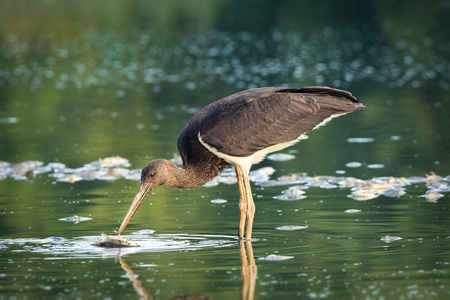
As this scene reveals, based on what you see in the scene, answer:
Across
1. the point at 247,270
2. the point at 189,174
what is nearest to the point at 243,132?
the point at 189,174

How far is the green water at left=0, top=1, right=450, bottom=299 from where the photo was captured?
333 inches

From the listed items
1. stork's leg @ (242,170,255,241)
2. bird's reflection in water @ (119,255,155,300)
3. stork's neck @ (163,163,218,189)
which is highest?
stork's neck @ (163,163,218,189)

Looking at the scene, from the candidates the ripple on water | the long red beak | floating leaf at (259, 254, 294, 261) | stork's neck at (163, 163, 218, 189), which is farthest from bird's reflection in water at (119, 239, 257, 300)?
stork's neck at (163, 163, 218, 189)

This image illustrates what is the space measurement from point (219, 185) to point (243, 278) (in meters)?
5.42

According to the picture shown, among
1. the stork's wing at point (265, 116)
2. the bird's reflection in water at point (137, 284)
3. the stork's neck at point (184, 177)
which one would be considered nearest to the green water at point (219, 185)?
the bird's reflection in water at point (137, 284)

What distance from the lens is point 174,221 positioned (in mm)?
11266

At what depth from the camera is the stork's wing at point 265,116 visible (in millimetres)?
10562

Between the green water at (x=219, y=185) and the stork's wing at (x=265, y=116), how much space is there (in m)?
1.05

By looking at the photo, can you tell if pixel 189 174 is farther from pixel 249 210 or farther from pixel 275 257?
pixel 275 257

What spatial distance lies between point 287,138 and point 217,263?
7.70 feet

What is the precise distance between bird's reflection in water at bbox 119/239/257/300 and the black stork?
2.71 ft

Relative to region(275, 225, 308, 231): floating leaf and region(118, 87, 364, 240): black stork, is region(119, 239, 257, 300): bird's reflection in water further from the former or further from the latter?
region(118, 87, 364, 240): black stork

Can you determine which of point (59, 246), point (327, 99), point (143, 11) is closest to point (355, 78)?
point (327, 99)

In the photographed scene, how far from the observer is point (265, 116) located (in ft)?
35.6
